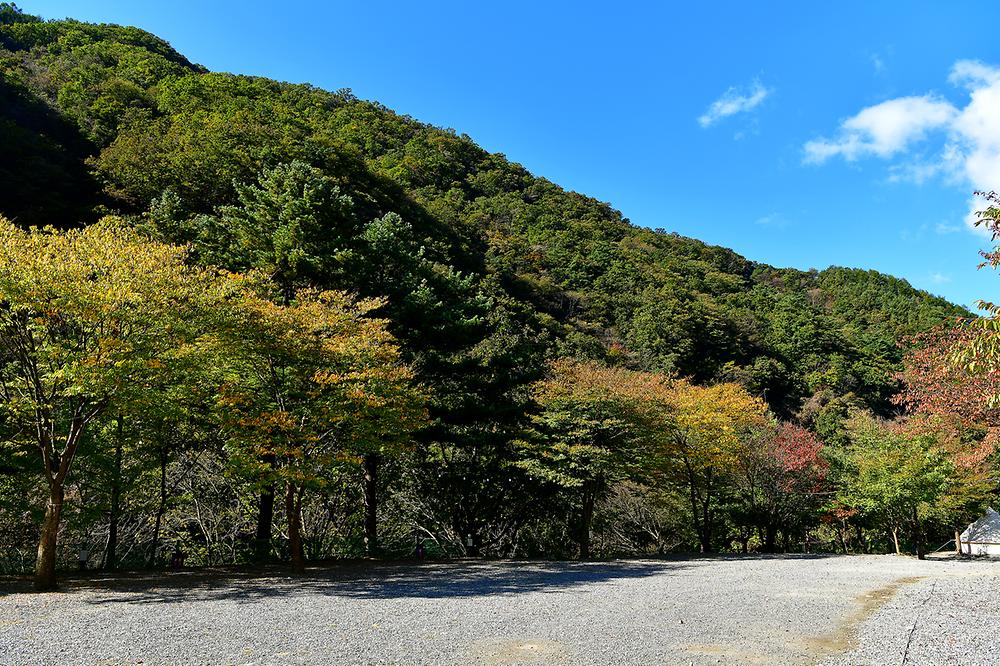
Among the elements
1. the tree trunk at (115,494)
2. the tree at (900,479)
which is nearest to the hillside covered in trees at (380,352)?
the tree trunk at (115,494)

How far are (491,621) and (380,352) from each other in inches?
264

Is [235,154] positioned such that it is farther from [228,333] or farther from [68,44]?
[68,44]

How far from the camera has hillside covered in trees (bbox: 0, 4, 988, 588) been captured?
45.2ft

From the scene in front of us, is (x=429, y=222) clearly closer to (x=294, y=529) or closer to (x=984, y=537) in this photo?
(x=294, y=529)

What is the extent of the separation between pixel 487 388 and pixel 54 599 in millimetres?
11605

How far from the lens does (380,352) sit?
12.8m

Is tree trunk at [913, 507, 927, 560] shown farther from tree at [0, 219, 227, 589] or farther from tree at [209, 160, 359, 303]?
tree at [0, 219, 227, 589]

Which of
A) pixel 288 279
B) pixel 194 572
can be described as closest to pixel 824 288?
pixel 288 279

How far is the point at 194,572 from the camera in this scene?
12.7 metres

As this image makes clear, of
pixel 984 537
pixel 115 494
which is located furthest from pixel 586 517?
pixel 984 537

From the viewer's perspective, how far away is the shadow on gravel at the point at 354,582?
9.59 metres

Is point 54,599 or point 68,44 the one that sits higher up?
point 68,44

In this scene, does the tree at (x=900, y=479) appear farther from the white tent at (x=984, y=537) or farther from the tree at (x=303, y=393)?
the tree at (x=303, y=393)

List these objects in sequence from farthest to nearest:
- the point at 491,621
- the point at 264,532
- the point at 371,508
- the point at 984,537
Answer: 1. the point at 984,537
2. the point at 371,508
3. the point at 264,532
4. the point at 491,621
